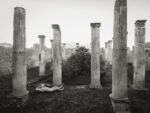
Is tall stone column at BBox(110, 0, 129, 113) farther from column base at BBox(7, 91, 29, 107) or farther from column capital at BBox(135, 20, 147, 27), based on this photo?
column base at BBox(7, 91, 29, 107)

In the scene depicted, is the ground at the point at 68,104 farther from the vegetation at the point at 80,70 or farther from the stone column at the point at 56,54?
the vegetation at the point at 80,70

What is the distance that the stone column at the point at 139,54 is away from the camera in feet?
27.0

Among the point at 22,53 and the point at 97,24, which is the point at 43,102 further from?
the point at 97,24

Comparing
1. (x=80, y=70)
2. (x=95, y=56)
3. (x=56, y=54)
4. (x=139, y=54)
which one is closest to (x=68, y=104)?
(x=56, y=54)

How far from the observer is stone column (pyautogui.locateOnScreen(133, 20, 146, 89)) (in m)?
8.23

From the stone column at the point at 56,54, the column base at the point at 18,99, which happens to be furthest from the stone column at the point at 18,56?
the stone column at the point at 56,54

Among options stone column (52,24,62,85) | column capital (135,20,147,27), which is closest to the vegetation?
stone column (52,24,62,85)

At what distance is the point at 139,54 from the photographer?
823cm

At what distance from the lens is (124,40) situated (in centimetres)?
535

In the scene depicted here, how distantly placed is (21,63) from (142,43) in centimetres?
Answer: 674

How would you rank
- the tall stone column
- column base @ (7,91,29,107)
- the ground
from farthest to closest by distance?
column base @ (7,91,29,107), the ground, the tall stone column

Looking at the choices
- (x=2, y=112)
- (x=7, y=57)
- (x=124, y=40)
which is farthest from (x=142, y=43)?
(x=7, y=57)

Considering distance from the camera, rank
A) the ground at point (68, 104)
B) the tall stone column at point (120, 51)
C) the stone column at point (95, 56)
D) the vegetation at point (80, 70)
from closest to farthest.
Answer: the tall stone column at point (120, 51)
the ground at point (68, 104)
the stone column at point (95, 56)
the vegetation at point (80, 70)

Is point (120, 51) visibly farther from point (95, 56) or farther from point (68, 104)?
point (95, 56)
